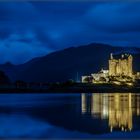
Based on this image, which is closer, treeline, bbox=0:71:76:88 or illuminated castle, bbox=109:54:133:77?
treeline, bbox=0:71:76:88

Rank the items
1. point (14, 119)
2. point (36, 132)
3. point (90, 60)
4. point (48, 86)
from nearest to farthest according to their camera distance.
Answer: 1. point (36, 132)
2. point (14, 119)
3. point (90, 60)
4. point (48, 86)

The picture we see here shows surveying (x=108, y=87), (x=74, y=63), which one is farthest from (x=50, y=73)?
(x=108, y=87)

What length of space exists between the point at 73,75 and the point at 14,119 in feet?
59.0

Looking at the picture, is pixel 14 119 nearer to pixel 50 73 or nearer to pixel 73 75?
pixel 50 73

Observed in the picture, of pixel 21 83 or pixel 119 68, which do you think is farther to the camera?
pixel 119 68

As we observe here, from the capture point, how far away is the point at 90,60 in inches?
847

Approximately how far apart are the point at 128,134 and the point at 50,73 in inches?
724

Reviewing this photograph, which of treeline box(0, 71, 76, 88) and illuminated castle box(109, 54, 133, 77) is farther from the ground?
illuminated castle box(109, 54, 133, 77)

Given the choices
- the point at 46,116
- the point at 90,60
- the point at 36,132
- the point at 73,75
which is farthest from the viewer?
the point at 73,75

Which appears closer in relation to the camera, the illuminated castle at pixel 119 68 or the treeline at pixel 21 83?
the treeline at pixel 21 83

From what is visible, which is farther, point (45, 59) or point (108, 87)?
point (108, 87)

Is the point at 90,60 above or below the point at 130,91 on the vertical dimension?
above

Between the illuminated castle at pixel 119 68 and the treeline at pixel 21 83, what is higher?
the illuminated castle at pixel 119 68

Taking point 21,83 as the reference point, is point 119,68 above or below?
above
